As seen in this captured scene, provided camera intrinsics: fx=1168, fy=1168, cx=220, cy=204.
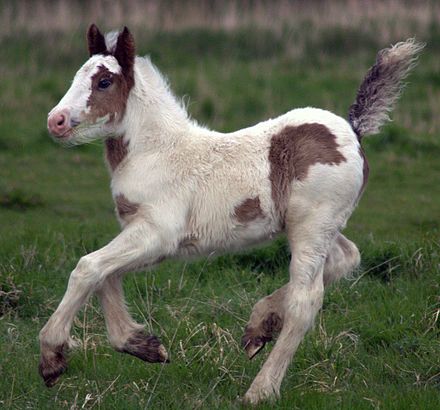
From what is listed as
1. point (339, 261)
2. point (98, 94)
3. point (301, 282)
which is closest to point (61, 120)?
point (98, 94)

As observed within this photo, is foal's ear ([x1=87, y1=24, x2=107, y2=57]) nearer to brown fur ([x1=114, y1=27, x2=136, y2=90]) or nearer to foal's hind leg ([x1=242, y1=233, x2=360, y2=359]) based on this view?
brown fur ([x1=114, y1=27, x2=136, y2=90])

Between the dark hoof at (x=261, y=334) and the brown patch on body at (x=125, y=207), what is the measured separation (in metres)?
0.95

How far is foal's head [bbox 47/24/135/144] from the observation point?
6.09 metres

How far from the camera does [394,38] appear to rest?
16625 mm

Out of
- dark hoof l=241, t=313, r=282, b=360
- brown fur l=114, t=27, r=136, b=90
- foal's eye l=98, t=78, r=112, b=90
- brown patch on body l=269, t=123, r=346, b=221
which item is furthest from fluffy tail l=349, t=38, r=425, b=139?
foal's eye l=98, t=78, r=112, b=90

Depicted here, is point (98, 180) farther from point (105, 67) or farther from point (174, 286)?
point (105, 67)

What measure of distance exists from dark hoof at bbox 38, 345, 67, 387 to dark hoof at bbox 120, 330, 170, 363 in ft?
1.30

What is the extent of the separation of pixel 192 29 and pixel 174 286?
9808 mm

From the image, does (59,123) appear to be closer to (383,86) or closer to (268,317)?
(268,317)

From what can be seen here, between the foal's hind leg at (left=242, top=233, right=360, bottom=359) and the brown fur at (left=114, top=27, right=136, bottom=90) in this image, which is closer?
the brown fur at (left=114, top=27, right=136, bottom=90)

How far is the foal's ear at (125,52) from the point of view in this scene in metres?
Result: 6.24

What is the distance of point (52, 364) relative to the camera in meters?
5.90

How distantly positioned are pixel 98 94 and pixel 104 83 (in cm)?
7

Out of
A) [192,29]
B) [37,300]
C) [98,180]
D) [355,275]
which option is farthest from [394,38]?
[37,300]
